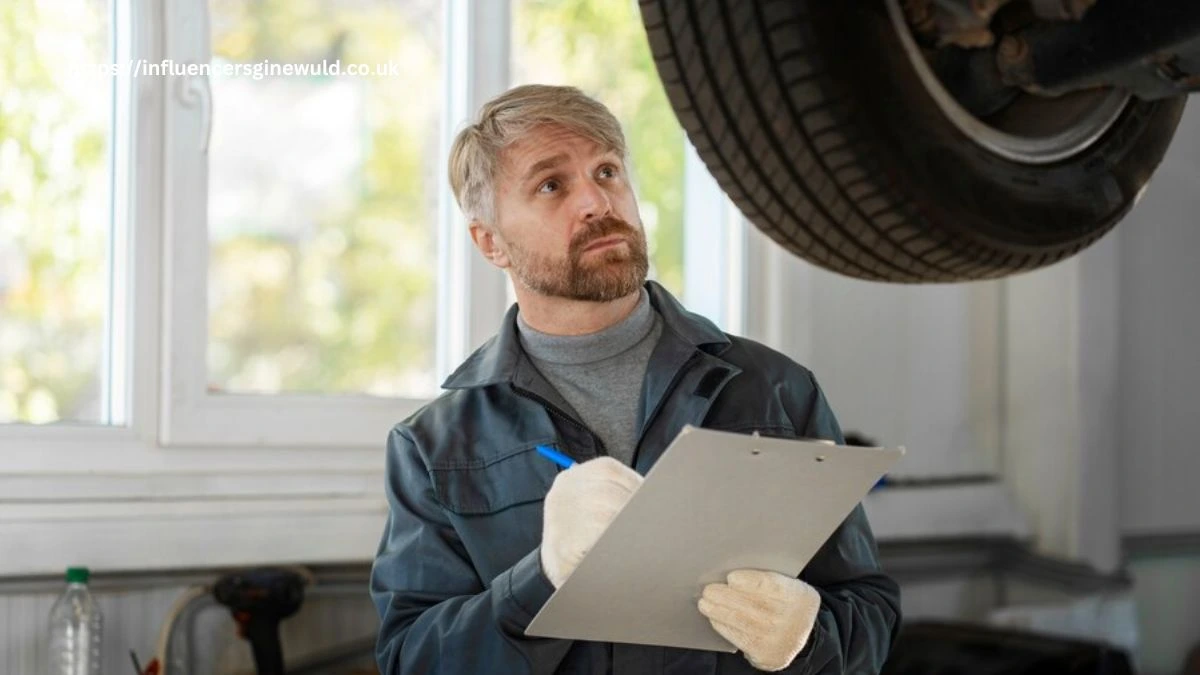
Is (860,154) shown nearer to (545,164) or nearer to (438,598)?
(545,164)

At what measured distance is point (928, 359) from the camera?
321cm

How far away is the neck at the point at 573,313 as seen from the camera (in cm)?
175

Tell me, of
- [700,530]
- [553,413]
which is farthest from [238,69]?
[700,530]

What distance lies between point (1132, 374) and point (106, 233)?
2.40 metres

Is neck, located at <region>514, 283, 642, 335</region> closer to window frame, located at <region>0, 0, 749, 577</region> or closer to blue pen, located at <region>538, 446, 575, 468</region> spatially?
blue pen, located at <region>538, 446, 575, 468</region>

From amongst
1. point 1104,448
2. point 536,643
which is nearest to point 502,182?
point 536,643

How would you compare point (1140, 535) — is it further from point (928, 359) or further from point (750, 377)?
point (750, 377)

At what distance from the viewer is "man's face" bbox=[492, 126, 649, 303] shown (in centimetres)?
171

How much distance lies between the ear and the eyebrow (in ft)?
0.35

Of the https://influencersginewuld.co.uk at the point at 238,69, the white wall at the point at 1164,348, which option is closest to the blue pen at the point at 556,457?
the https://influencersginewuld.co.uk at the point at 238,69

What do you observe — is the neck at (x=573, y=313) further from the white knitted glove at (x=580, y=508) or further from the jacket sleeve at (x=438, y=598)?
the white knitted glove at (x=580, y=508)

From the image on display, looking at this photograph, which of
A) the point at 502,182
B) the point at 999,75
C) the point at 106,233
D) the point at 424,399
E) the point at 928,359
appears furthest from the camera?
the point at 928,359

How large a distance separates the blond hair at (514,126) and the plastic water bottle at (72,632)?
0.80 meters

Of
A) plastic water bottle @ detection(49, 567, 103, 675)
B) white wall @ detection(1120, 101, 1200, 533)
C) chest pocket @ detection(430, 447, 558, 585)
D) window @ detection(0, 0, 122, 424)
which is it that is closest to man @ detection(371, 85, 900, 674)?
chest pocket @ detection(430, 447, 558, 585)
